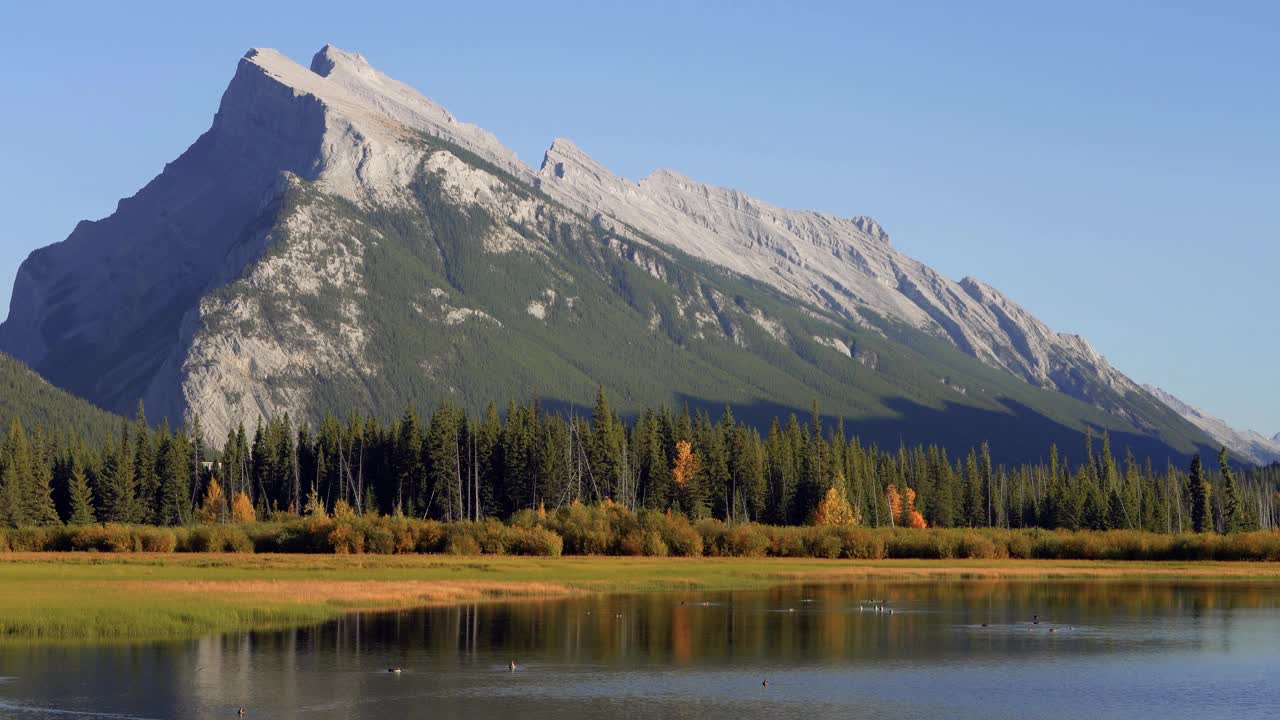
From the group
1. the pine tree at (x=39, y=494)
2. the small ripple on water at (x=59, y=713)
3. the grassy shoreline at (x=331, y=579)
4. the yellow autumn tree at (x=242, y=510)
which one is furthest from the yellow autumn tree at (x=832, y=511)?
the small ripple on water at (x=59, y=713)

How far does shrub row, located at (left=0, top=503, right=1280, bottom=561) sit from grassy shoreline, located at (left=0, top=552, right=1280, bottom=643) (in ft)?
17.7

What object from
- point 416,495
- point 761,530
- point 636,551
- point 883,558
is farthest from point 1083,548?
point 416,495

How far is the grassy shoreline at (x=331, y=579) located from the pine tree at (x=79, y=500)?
50.3 meters

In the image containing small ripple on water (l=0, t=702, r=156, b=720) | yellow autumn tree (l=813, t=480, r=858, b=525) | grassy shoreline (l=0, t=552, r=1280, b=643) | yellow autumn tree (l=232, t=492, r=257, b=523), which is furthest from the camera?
yellow autumn tree (l=232, t=492, r=257, b=523)

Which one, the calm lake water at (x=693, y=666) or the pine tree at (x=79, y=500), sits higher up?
the pine tree at (x=79, y=500)

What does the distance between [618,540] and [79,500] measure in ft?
239

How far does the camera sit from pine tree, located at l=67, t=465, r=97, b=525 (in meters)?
180

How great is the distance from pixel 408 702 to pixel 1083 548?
366 feet

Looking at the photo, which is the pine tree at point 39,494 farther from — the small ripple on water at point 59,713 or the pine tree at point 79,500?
the small ripple on water at point 59,713

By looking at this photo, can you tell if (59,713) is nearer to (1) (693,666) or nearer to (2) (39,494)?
(1) (693,666)

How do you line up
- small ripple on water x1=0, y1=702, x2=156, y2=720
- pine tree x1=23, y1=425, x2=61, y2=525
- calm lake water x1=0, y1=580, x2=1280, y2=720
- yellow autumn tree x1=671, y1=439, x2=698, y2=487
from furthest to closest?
1. yellow autumn tree x1=671, y1=439, x2=698, y2=487
2. pine tree x1=23, y1=425, x2=61, y2=525
3. calm lake water x1=0, y1=580, x2=1280, y2=720
4. small ripple on water x1=0, y1=702, x2=156, y2=720

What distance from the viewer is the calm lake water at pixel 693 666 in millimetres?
56750

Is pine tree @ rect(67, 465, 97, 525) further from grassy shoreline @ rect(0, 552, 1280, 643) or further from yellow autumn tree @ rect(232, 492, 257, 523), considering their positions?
grassy shoreline @ rect(0, 552, 1280, 643)

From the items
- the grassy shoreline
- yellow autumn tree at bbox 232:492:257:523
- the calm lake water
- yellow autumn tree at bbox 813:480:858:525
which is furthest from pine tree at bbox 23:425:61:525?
the calm lake water
